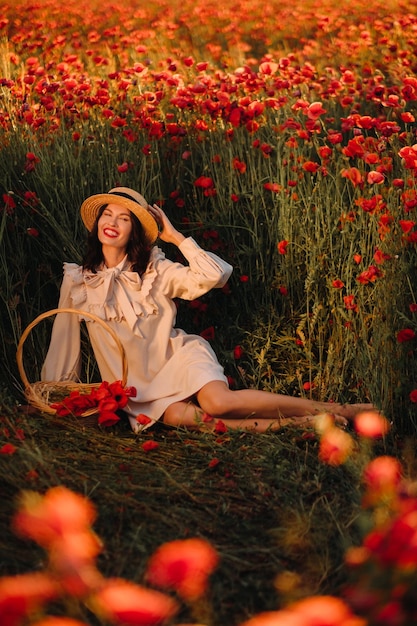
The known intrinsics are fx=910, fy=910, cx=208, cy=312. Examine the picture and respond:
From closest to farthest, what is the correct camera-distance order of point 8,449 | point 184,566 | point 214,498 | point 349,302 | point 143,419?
point 184,566, point 8,449, point 214,498, point 143,419, point 349,302

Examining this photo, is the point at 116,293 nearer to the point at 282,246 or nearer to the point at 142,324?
the point at 142,324

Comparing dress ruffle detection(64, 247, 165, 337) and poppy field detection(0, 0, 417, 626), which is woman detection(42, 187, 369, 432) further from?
poppy field detection(0, 0, 417, 626)

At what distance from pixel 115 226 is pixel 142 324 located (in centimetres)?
40

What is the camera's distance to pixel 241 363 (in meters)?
3.88

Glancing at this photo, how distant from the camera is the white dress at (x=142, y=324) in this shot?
3.50 m

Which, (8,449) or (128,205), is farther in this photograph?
(128,205)

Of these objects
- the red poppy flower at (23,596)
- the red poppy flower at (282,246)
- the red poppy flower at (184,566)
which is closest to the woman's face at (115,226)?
the red poppy flower at (282,246)

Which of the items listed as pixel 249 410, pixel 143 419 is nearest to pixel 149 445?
pixel 143 419

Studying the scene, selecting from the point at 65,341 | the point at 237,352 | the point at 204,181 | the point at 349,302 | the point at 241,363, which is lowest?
the point at 241,363

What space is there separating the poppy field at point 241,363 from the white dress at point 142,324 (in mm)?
185

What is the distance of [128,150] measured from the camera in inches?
159

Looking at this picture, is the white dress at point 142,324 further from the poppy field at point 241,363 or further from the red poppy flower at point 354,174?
the red poppy flower at point 354,174

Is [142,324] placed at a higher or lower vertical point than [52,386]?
higher

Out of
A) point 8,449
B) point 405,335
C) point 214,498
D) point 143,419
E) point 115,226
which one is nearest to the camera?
point 8,449
